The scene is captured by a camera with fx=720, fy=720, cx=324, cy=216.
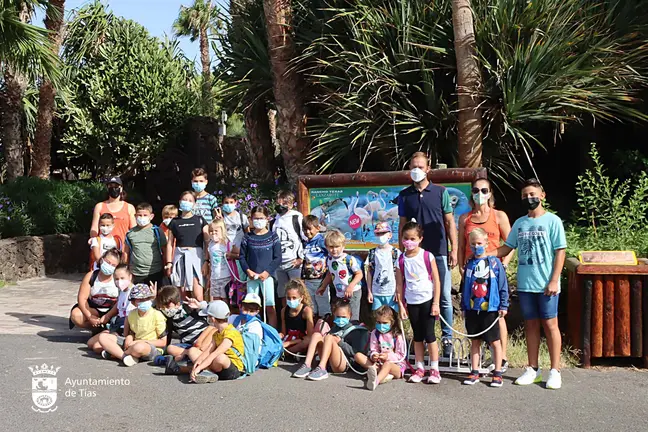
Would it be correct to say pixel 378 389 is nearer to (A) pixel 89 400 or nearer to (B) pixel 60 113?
(A) pixel 89 400

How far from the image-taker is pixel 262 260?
6977mm

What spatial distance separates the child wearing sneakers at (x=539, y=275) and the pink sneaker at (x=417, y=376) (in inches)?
29.8

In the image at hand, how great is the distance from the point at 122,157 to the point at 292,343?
9927 millimetres

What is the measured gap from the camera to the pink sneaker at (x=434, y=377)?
5.83m

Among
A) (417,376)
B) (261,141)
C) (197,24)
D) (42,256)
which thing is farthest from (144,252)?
(197,24)

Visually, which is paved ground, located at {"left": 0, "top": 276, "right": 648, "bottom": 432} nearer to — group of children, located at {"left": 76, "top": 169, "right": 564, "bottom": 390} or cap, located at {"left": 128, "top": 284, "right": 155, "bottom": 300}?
group of children, located at {"left": 76, "top": 169, "right": 564, "bottom": 390}

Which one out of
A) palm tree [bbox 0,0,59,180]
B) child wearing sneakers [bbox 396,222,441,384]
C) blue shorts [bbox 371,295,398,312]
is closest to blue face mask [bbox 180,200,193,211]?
blue shorts [bbox 371,295,398,312]

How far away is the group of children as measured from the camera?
5945 mm

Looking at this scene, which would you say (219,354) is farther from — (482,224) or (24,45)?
(24,45)

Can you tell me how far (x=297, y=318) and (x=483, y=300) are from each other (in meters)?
1.76

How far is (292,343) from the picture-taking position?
6625mm

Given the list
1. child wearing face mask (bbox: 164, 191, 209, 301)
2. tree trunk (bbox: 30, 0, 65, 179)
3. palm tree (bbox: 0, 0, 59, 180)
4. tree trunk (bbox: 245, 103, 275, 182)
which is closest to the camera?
child wearing face mask (bbox: 164, 191, 209, 301)

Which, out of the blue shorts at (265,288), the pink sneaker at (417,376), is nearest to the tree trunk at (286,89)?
the blue shorts at (265,288)

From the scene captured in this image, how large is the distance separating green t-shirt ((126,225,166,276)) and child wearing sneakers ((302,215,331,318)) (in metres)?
1.73
